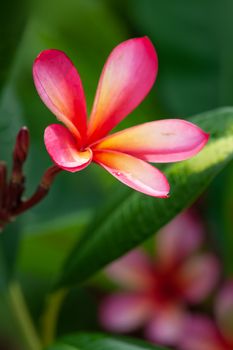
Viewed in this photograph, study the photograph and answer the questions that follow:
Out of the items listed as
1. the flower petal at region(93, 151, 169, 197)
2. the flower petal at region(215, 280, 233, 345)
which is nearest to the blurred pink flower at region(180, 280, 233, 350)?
the flower petal at region(215, 280, 233, 345)

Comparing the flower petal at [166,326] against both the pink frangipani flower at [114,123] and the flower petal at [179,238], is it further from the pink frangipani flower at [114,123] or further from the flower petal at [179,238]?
the pink frangipani flower at [114,123]

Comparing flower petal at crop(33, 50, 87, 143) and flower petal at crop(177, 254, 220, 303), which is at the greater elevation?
flower petal at crop(33, 50, 87, 143)

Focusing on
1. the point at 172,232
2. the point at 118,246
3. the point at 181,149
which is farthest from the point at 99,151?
the point at 172,232

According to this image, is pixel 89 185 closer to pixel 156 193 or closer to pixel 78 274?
pixel 78 274

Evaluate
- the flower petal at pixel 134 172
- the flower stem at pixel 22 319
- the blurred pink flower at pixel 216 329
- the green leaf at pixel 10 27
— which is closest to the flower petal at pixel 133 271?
the blurred pink flower at pixel 216 329

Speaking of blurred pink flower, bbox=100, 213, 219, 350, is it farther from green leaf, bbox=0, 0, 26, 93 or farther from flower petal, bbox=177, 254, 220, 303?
green leaf, bbox=0, 0, 26, 93

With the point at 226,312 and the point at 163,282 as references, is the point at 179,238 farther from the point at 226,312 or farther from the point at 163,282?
the point at 226,312
